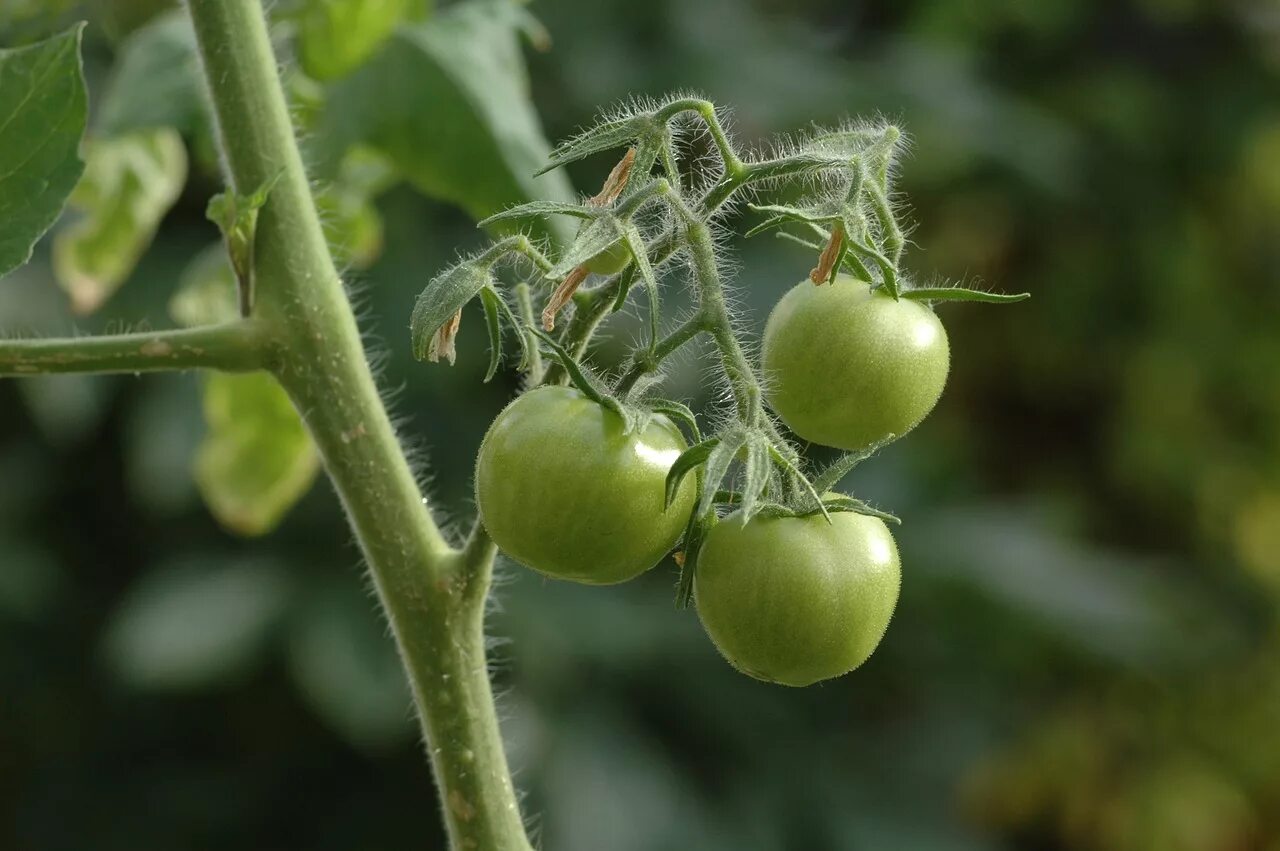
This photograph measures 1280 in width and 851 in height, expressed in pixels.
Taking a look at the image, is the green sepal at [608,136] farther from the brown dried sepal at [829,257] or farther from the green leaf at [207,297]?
the green leaf at [207,297]

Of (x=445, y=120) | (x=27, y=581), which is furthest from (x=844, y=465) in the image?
(x=27, y=581)

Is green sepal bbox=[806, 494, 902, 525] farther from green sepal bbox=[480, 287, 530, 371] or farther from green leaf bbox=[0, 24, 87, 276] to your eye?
green leaf bbox=[0, 24, 87, 276]

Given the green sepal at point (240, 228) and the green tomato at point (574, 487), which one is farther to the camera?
the green sepal at point (240, 228)

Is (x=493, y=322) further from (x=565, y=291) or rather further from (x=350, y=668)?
(x=350, y=668)

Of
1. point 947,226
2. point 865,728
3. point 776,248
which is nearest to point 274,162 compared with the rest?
point 776,248

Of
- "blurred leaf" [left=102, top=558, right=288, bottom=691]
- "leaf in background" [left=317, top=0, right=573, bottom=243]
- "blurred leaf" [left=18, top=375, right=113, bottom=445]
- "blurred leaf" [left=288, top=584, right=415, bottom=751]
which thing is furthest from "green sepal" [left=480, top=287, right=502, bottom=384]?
"blurred leaf" [left=18, top=375, right=113, bottom=445]

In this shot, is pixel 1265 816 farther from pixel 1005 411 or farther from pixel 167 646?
pixel 167 646

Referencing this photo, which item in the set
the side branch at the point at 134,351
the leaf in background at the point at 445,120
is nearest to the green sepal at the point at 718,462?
the side branch at the point at 134,351
